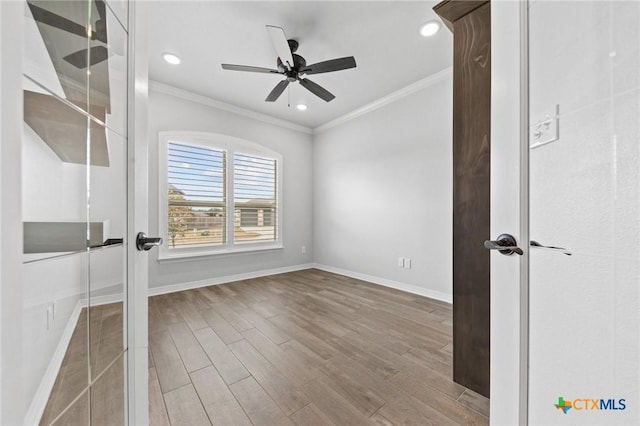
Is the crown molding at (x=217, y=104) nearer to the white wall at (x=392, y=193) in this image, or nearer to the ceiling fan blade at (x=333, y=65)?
the white wall at (x=392, y=193)

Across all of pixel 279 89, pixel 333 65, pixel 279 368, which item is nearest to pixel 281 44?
pixel 333 65

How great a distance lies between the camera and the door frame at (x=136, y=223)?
2.37ft

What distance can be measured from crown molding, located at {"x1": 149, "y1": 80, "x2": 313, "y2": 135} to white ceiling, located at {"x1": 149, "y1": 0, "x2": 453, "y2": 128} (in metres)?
0.08

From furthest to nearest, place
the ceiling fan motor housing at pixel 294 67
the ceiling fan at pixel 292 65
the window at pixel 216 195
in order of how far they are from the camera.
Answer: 1. the window at pixel 216 195
2. the ceiling fan motor housing at pixel 294 67
3. the ceiling fan at pixel 292 65

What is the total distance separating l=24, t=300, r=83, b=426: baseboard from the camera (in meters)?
0.38

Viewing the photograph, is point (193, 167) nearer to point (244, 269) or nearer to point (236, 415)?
point (244, 269)

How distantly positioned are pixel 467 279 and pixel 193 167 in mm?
3402
